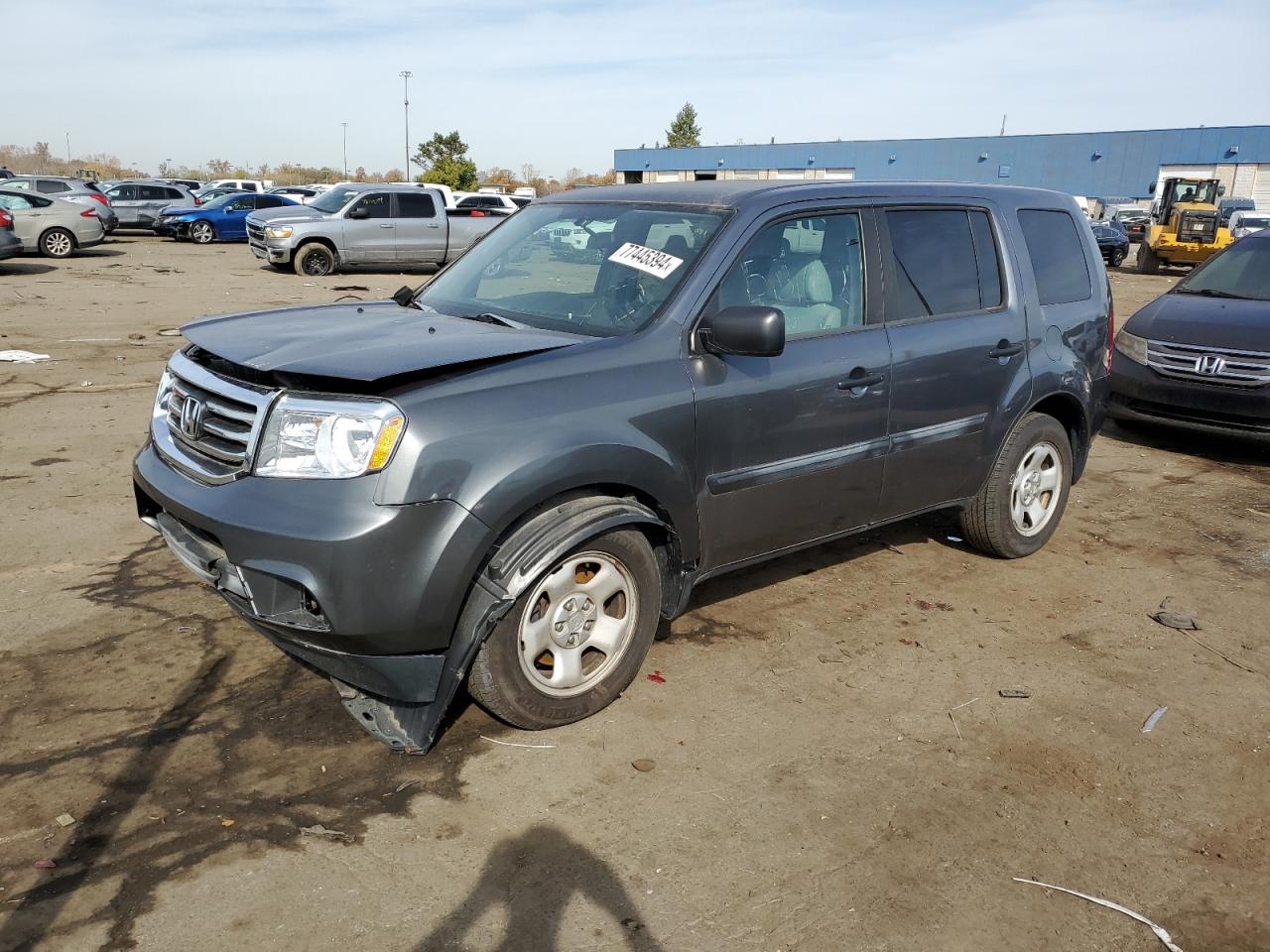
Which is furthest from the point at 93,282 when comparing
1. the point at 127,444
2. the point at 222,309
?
the point at 127,444

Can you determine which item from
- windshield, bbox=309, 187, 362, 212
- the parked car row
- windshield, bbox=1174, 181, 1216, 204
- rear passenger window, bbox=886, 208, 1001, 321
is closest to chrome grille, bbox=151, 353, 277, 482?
rear passenger window, bbox=886, 208, 1001, 321

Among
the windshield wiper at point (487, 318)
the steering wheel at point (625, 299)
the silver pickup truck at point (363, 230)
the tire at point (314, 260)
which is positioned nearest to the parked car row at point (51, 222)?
the silver pickup truck at point (363, 230)

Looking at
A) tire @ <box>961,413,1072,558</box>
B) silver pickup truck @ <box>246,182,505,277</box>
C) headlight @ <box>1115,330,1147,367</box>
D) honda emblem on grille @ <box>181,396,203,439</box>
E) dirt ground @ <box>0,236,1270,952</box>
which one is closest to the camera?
dirt ground @ <box>0,236,1270,952</box>

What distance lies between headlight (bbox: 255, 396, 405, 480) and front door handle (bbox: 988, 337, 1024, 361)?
3035mm

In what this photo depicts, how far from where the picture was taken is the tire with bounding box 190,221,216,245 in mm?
27938

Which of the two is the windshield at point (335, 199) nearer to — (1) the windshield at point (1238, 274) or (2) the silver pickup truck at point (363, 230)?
(2) the silver pickup truck at point (363, 230)

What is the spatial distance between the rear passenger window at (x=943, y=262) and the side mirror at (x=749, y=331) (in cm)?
109

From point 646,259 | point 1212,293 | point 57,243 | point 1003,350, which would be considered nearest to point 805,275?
point 646,259

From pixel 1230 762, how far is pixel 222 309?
13.4 metres

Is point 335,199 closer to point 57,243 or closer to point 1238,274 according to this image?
point 57,243

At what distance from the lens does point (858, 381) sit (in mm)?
4176

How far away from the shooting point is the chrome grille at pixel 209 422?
10.7 feet

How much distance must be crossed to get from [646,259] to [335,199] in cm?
1758

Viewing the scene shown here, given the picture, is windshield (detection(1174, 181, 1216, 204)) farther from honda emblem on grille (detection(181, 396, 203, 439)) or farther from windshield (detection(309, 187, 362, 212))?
honda emblem on grille (detection(181, 396, 203, 439))
